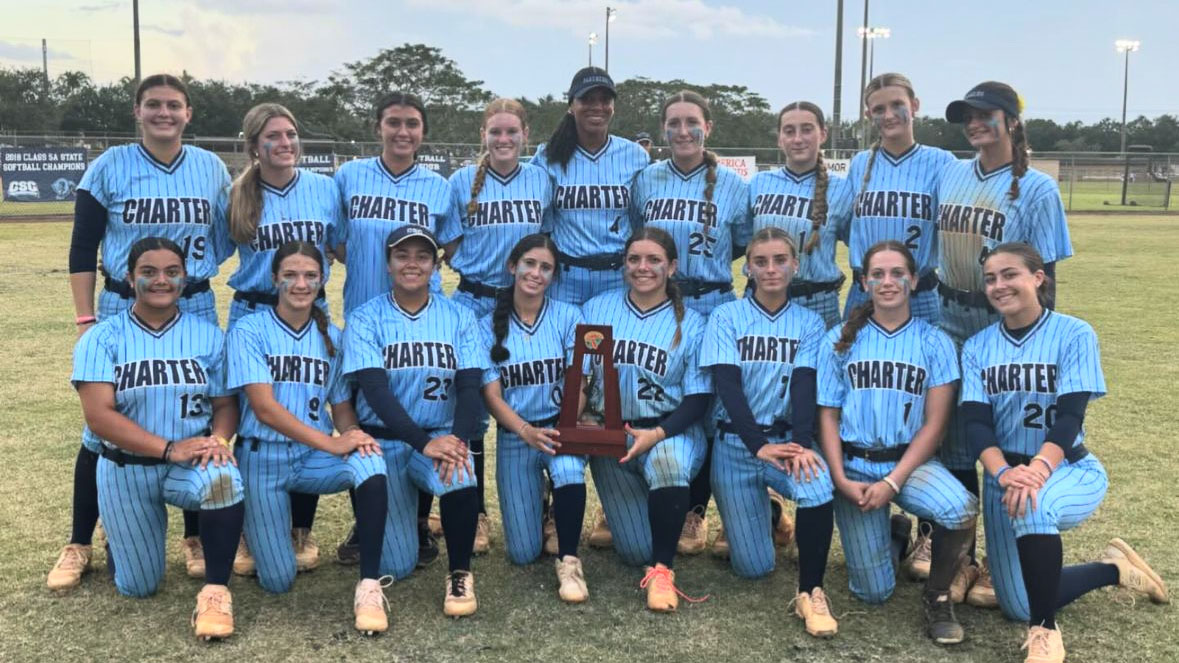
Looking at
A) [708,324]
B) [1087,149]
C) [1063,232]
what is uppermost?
[1087,149]

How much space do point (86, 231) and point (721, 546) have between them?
2815 millimetres

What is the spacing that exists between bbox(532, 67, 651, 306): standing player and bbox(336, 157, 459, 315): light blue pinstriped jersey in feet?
1.77

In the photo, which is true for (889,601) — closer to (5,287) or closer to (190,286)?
(190,286)

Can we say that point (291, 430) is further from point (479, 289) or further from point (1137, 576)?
point (1137, 576)

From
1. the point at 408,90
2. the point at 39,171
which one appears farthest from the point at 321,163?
the point at 408,90

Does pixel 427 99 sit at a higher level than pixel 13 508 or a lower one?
higher

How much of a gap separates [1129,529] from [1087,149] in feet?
221

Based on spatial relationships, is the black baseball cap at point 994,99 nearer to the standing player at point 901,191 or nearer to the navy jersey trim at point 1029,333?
the standing player at point 901,191

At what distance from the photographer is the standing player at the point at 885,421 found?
11.1ft

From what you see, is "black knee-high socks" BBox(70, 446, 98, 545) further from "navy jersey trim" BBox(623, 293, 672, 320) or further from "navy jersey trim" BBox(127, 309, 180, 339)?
"navy jersey trim" BBox(623, 293, 672, 320)

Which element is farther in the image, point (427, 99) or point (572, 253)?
point (427, 99)

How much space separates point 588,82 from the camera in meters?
4.22

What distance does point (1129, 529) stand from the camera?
13.5 feet

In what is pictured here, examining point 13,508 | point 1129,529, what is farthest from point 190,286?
point 1129,529
